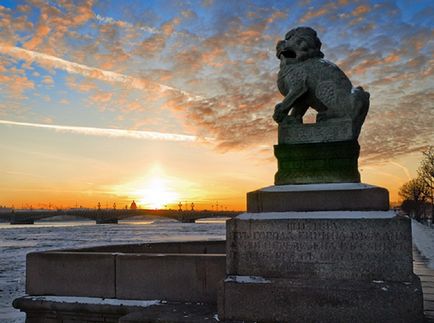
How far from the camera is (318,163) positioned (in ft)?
19.8

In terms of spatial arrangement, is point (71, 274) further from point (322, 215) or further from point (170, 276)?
point (322, 215)

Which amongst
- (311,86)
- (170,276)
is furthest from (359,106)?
(170,276)

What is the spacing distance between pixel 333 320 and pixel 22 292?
11.3 meters

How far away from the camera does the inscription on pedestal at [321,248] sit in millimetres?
5141

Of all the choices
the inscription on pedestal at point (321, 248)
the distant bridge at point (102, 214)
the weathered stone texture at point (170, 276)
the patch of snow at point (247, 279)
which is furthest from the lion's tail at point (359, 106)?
→ the distant bridge at point (102, 214)

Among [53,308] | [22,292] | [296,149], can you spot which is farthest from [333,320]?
[22,292]

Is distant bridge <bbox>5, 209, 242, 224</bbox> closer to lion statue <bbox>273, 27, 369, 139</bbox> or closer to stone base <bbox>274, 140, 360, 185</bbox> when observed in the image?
lion statue <bbox>273, 27, 369, 139</bbox>

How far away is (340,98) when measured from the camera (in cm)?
618

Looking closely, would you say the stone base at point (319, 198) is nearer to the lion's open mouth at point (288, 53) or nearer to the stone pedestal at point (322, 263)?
the stone pedestal at point (322, 263)

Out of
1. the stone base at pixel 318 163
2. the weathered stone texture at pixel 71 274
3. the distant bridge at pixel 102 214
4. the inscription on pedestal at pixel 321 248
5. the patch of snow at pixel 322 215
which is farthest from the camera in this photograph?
the distant bridge at pixel 102 214

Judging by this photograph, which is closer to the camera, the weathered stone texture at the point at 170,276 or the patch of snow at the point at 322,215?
the patch of snow at the point at 322,215

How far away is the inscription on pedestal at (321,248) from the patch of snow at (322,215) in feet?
0.20

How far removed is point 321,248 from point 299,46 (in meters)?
2.99

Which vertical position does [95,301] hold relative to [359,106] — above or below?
below
